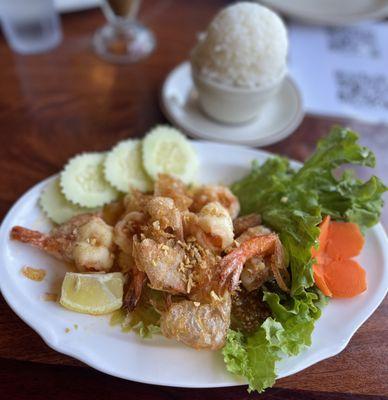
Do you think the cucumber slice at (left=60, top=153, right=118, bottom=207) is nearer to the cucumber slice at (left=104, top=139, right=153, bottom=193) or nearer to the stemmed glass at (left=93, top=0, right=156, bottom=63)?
the cucumber slice at (left=104, top=139, right=153, bottom=193)

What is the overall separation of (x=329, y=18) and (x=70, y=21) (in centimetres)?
182

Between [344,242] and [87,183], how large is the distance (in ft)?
3.49

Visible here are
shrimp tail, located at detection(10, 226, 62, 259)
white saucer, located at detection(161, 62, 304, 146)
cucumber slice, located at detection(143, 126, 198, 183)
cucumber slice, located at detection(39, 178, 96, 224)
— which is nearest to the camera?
shrimp tail, located at detection(10, 226, 62, 259)

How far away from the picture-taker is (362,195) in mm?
1797

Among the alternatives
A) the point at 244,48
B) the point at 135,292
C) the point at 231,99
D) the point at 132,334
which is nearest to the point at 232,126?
the point at 231,99

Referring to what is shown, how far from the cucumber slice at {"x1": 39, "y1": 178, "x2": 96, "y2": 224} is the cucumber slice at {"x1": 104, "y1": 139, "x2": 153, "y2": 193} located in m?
0.16

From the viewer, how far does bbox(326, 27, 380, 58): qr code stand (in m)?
3.23

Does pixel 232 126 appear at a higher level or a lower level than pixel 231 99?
lower

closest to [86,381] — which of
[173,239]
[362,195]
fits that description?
[173,239]

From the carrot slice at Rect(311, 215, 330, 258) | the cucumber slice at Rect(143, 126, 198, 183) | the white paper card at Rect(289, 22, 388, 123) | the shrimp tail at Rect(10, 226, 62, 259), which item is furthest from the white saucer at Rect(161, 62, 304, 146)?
the shrimp tail at Rect(10, 226, 62, 259)

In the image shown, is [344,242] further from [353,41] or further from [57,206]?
[353,41]

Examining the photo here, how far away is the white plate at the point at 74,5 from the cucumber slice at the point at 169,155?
60.2 inches

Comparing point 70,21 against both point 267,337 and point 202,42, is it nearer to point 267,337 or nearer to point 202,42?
point 202,42

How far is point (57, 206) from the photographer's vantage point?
1.83 meters
